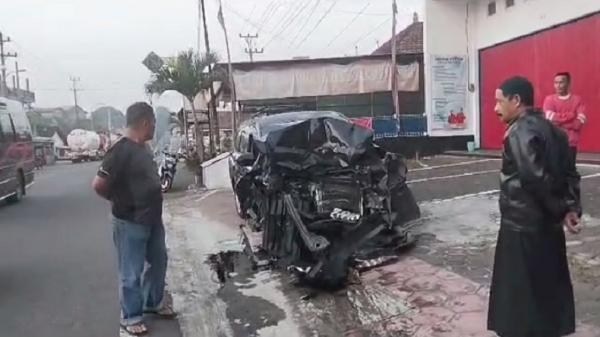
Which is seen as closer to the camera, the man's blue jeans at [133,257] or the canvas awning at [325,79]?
the man's blue jeans at [133,257]

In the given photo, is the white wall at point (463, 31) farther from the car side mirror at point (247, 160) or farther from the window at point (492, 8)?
the car side mirror at point (247, 160)

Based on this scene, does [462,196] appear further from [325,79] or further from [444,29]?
[325,79]

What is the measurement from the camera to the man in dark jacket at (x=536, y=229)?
3.17 m

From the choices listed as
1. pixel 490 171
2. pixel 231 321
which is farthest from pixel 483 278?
pixel 490 171

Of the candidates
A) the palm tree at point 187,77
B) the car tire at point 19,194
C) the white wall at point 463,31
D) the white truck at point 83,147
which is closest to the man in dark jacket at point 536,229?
the white wall at point 463,31

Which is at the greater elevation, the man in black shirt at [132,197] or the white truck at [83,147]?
the man in black shirt at [132,197]

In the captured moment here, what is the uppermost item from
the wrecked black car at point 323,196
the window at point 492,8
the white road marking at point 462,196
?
the window at point 492,8

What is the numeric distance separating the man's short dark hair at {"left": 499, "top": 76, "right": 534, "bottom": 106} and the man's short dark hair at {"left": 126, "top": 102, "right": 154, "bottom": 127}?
2.85 m

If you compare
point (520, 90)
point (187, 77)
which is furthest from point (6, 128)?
point (520, 90)

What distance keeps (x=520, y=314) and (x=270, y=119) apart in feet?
19.8

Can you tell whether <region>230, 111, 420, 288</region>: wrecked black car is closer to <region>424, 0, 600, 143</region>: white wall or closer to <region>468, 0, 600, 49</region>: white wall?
<region>468, 0, 600, 49</region>: white wall

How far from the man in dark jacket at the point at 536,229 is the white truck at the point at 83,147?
52043 mm

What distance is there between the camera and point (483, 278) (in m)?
5.37

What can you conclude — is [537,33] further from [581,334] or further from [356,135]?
[581,334]
